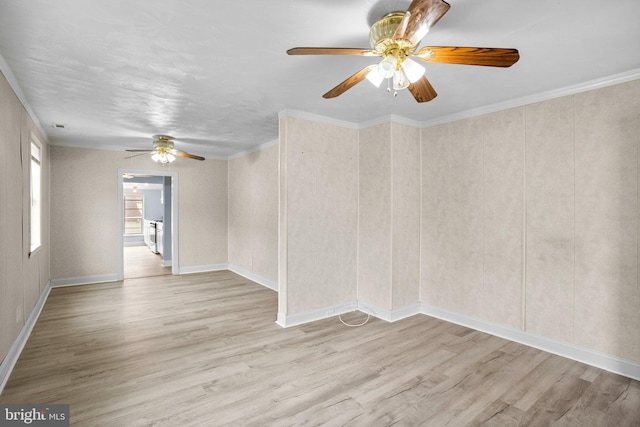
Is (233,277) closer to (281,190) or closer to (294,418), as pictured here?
(281,190)

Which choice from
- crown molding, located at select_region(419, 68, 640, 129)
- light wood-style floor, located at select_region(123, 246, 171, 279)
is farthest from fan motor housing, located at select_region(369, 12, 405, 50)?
light wood-style floor, located at select_region(123, 246, 171, 279)

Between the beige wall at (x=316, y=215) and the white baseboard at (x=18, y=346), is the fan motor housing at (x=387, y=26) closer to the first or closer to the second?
the beige wall at (x=316, y=215)

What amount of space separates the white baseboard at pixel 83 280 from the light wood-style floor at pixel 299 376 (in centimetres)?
188

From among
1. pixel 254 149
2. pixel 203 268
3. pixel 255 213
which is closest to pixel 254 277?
pixel 255 213

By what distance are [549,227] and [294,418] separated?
2805 millimetres

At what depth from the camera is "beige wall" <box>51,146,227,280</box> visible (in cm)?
553

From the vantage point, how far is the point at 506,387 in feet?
8.15

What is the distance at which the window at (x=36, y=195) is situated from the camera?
A: 412 cm

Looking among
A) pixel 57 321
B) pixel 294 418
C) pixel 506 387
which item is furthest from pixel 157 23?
pixel 57 321

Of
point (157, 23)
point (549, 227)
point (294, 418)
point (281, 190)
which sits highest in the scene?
Answer: point (157, 23)

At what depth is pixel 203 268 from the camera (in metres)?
6.83

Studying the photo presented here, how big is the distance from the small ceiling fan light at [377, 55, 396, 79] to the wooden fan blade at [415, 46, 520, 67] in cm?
14

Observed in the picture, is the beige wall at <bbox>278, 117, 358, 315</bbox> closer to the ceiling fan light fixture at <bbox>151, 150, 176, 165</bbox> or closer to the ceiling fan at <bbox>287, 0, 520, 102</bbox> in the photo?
the ceiling fan at <bbox>287, 0, 520, 102</bbox>

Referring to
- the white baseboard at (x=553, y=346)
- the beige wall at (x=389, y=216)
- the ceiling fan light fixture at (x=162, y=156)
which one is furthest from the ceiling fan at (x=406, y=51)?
the ceiling fan light fixture at (x=162, y=156)
